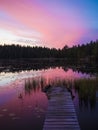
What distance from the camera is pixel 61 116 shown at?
12.9 meters

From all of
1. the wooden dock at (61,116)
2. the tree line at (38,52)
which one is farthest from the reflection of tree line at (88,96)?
the tree line at (38,52)

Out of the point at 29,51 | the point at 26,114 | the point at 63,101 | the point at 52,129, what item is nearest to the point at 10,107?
the point at 26,114

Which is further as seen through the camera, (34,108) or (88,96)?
(88,96)

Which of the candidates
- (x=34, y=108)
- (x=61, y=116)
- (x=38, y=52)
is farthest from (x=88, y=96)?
(x=38, y=52)

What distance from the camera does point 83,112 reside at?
15.4 meters

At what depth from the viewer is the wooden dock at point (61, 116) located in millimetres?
11227

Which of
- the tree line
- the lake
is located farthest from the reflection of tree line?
the tree line

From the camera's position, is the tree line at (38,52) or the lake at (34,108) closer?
the lake at (34,108)

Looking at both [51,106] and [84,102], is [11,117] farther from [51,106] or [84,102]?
[84,102]

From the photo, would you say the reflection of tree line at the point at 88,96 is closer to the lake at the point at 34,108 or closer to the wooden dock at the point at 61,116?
the lake at the point at 34,108

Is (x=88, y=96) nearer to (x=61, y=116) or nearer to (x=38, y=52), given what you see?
(x=61, y=116)

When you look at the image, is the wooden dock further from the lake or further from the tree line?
the tree line

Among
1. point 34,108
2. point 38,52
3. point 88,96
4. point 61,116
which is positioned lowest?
point 34,108

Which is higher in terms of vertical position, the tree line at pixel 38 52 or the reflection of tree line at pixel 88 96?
the tree line at pixel 38 52
